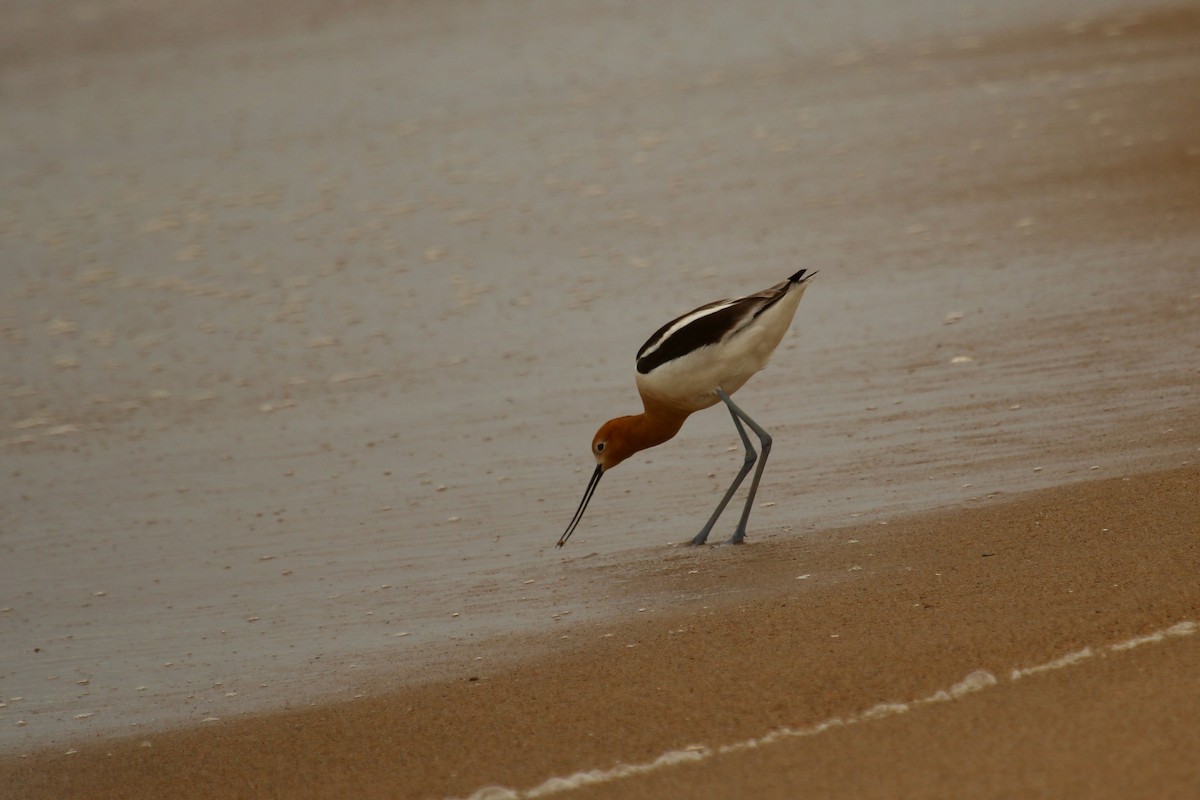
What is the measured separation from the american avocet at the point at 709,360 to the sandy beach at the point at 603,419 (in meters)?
0.41

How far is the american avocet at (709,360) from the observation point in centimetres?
638

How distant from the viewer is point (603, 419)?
8.10 metres

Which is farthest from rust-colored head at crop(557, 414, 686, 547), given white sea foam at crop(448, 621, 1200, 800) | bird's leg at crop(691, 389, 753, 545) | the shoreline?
white sea foam at crop(448, 621, 1200, 800)

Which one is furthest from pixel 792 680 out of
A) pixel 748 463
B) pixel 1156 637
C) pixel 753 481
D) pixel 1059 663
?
pixel 748 463

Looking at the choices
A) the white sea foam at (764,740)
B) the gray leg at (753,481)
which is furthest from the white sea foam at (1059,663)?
the gray leg at (753,481)

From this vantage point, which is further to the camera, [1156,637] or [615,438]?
[615,438]

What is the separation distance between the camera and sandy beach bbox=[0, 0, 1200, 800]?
464cm

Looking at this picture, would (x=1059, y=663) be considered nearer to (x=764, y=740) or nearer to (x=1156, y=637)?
(x=1156, y=637)

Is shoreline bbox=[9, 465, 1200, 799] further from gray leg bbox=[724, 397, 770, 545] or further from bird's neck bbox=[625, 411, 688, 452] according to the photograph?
bird's neck bbox=[625, 411, 688, 452]

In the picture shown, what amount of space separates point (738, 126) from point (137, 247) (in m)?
5.08

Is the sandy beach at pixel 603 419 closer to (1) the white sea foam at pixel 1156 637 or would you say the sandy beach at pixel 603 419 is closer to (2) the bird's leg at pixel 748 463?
(1) the white sea foam at pixel 1156 637

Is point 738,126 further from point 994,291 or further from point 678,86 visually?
point 994,291

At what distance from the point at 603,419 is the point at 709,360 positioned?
70.2 inches

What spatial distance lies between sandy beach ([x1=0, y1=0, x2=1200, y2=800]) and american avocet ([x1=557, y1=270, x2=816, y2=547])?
1.35ft
